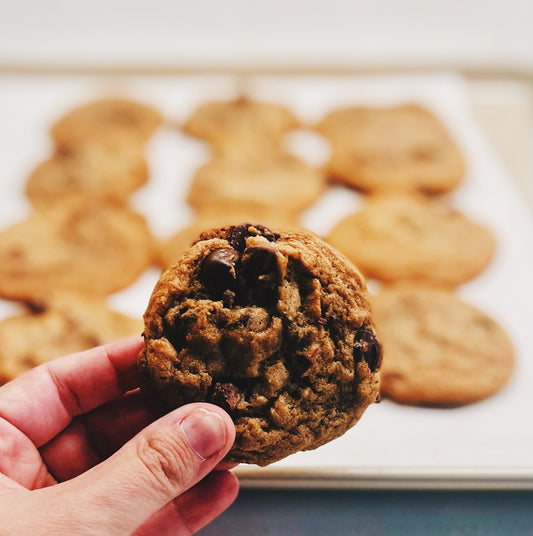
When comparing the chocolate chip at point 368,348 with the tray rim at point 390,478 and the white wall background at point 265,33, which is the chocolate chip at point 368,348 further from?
the white wall background at point 265,33

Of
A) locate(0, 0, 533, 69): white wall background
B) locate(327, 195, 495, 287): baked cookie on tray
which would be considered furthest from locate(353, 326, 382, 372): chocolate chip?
locate(0, 0, 533, 69): white wall background

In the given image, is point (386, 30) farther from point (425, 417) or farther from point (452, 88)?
point (425, 417)

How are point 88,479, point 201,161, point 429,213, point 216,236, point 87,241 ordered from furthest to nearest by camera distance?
point 201,161 → point 429,213 → point 87,241 → point 216,236 → point 88,479

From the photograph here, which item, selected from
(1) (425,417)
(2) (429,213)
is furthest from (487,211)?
(1) (425,417)

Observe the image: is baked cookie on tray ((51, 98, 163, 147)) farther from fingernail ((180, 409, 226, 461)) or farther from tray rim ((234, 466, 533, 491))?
fingernail ((180, 409, 226, 461))

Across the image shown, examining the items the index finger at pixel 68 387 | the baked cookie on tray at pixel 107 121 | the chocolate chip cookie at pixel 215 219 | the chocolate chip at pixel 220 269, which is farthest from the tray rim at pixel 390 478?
the baked cookie on tray at pixel 107 121
